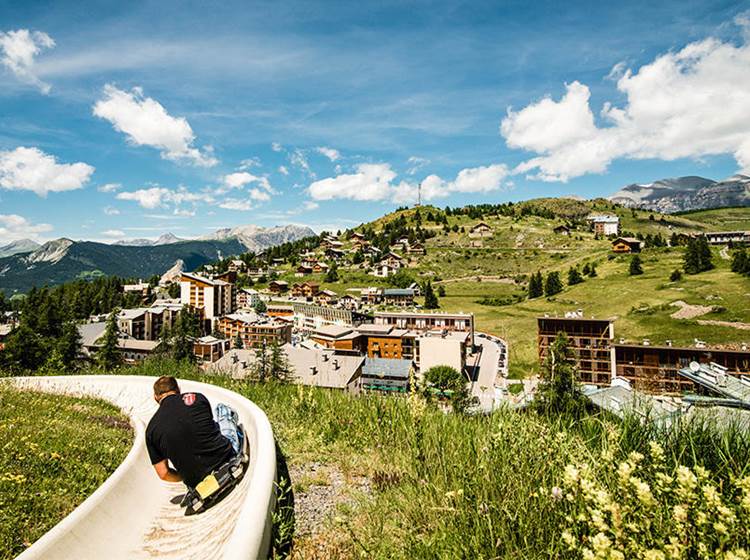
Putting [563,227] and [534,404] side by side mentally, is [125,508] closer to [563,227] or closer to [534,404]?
[534,404]

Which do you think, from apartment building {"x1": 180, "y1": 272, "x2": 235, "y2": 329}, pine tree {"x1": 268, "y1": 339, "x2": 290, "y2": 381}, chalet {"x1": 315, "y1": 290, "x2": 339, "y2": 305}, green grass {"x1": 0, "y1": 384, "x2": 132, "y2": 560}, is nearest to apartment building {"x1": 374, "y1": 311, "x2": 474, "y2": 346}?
chalet {"x1": 315, "y1": 290, "x2": 339, "y2": 305}

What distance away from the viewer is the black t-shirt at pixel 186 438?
4031 mm

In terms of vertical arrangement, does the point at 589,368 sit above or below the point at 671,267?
below

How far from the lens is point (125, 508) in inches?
161

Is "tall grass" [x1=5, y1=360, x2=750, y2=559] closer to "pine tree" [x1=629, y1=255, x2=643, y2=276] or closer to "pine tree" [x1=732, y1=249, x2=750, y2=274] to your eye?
"pine tree" [x1=732, y1=249, x2=750, y2=274]

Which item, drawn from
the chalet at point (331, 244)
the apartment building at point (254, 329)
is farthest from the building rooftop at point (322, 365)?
the chalet at point (331, 244)

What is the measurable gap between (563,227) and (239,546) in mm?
157596

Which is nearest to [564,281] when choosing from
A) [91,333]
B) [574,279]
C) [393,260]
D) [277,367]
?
[574,279]

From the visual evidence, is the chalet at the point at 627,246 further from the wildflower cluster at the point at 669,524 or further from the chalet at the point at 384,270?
the wildflower cluster at the point at 669,524

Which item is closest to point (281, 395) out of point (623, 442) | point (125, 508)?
point (125, 508)

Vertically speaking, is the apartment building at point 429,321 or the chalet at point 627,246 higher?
the chalet at point 627,246

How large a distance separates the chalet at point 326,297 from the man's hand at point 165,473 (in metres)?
89.7

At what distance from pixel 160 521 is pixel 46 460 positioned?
5.20 feet

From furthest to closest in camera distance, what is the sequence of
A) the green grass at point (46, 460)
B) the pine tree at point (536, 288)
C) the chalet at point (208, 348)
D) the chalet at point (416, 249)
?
1. the chalet at point (416, 249)
2. the pine tree at point (536, 288)
3. the chalet at point (208, 348)
4. the green grass at point (46, 460)
